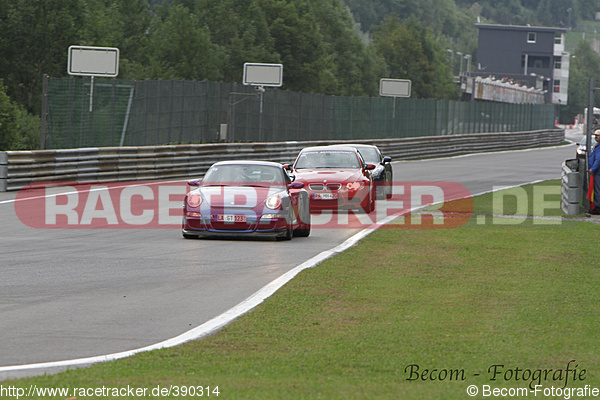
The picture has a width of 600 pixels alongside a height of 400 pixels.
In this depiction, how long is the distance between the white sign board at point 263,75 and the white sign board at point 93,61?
9.32 meters

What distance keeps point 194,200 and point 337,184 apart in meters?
Result: 5.82

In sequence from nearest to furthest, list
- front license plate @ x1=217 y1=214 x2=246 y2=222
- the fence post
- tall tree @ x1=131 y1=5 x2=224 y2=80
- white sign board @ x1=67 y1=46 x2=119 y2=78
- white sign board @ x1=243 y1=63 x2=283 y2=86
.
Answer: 1. front license plate @ x1=217 y1=214 x2=246 y2=222
2. the fence post
3. white sign board @ x1=67 y1=46 x2=119 y2=78
4. white sign board @ x1=243 y1=63 x2=283 y2=86
5. tall tree @ x1=131 y1=5 x2=224 y2=80

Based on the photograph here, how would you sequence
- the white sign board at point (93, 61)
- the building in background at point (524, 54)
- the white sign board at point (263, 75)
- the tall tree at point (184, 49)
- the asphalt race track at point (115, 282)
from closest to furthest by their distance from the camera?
1. the asphalt race track at point (115, 282)
2. the white sign board at point (93, 61)
3. the white sign board at point (263, 75)
4. the tall tree at point (184, 49)
5. the building in background at point (524, 54)

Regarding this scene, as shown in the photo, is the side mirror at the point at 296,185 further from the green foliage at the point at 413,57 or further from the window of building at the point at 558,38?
the window of building at the point at 558,38

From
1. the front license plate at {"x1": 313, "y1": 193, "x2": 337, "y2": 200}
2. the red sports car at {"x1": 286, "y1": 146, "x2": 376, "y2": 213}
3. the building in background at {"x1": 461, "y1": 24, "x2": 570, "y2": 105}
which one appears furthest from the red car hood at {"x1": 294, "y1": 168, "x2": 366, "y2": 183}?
the building in background at {"x1": 461, "y1": 24, "x2": 570, "y2": 105}

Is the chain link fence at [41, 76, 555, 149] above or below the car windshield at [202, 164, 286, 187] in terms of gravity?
above

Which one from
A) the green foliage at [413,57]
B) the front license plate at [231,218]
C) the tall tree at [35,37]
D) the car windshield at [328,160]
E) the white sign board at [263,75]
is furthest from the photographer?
the green foliage at [413,57]

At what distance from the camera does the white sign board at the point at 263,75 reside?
36500 mm

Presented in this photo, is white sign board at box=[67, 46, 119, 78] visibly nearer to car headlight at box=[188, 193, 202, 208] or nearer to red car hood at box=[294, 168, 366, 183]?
red car hood at box=[294, 168, 366, 183]

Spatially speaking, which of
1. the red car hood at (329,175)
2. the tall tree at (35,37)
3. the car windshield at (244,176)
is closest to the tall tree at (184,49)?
the tall tree at (35,37)

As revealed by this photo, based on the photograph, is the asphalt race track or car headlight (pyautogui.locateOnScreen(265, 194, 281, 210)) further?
car headlight (pyautogui.locateOnScreen(265, 194, 281, 210))

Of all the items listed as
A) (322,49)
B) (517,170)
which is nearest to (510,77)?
(322,49)

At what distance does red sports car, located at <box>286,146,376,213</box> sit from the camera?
2023 centimetres

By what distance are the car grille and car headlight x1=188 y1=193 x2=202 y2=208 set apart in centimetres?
547
